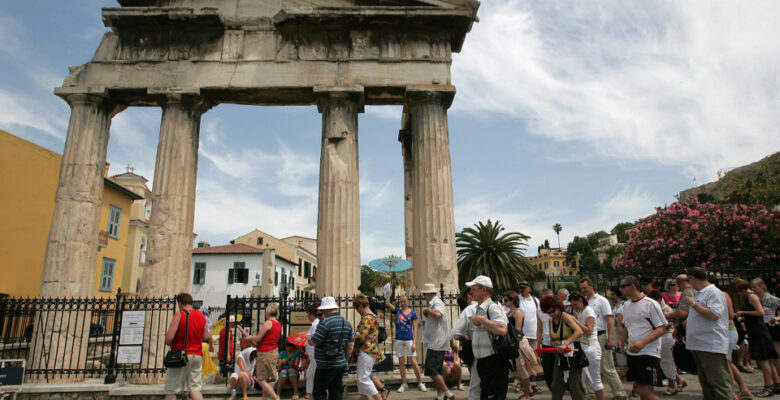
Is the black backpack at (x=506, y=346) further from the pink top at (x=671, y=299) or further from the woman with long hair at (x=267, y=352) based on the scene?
the pink top at (x=671, y=299)

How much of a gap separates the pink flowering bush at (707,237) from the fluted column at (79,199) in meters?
20.9

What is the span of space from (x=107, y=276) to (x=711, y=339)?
1128 inches

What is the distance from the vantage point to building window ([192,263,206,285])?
44938 millimetres

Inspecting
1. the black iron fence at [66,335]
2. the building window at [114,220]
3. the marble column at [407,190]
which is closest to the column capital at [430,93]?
the marble column at [407,190]

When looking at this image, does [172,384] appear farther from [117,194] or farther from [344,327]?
[117,194]

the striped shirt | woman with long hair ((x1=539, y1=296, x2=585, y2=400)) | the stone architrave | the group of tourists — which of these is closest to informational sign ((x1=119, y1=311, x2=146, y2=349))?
the group of tourists

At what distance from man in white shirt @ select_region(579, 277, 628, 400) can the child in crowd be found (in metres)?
5.32


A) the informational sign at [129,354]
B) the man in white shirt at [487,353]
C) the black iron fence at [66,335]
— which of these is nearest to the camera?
the man in white shirt at [487,353]

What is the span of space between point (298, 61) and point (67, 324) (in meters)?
9.50

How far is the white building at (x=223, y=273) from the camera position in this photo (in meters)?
44.8

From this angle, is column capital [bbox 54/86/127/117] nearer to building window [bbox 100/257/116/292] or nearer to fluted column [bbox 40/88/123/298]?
fluted column [bbox 40/88/123/298]

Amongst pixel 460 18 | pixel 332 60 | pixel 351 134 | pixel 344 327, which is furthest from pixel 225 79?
pixel 344 327

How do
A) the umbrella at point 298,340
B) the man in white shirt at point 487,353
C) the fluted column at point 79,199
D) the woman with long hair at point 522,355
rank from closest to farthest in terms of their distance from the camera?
the man in white shirt at point 487,353, the woman with long hair at point 522,355, the umbrella at point 298,340, the fluted column at point 79,199

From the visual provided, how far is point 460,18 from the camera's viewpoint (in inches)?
546
